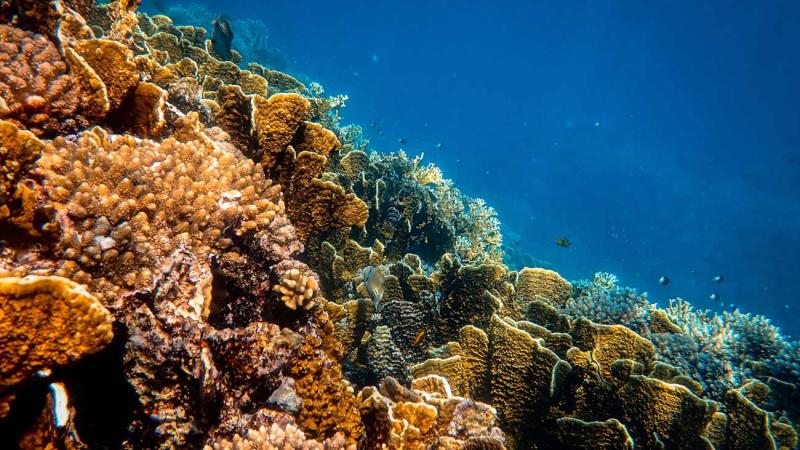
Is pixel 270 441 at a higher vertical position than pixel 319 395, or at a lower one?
lower

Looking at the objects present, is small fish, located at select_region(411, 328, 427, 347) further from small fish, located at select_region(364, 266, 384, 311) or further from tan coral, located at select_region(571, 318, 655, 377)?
tan coral, located at select_region(571, 318, 655, 377)

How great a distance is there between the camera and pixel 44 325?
3.78 ft

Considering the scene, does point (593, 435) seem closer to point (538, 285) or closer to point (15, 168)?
point (538, 285)

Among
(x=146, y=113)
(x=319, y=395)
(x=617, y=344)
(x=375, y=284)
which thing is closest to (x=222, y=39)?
(x=146, y=113)

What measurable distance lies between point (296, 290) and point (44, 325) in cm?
114

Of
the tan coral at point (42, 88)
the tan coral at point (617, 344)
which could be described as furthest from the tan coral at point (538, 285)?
the tan coral at point (42, 88)

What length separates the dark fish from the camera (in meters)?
A: 6.27

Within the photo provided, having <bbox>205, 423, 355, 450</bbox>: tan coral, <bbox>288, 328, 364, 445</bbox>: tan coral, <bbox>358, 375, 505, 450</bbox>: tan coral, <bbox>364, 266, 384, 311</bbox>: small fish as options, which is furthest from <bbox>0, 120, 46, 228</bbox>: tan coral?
<bbox>364, 266, 384, 311</bbox>: small fish

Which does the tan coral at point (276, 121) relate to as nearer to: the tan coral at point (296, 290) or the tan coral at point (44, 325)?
the tan coral at point (296, 290)

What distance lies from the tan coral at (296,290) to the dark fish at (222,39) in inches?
234

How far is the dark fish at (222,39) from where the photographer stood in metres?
6.27

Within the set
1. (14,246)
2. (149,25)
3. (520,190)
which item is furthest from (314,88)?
(520,190)

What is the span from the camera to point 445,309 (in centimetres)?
429

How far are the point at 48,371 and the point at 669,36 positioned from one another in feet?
379
